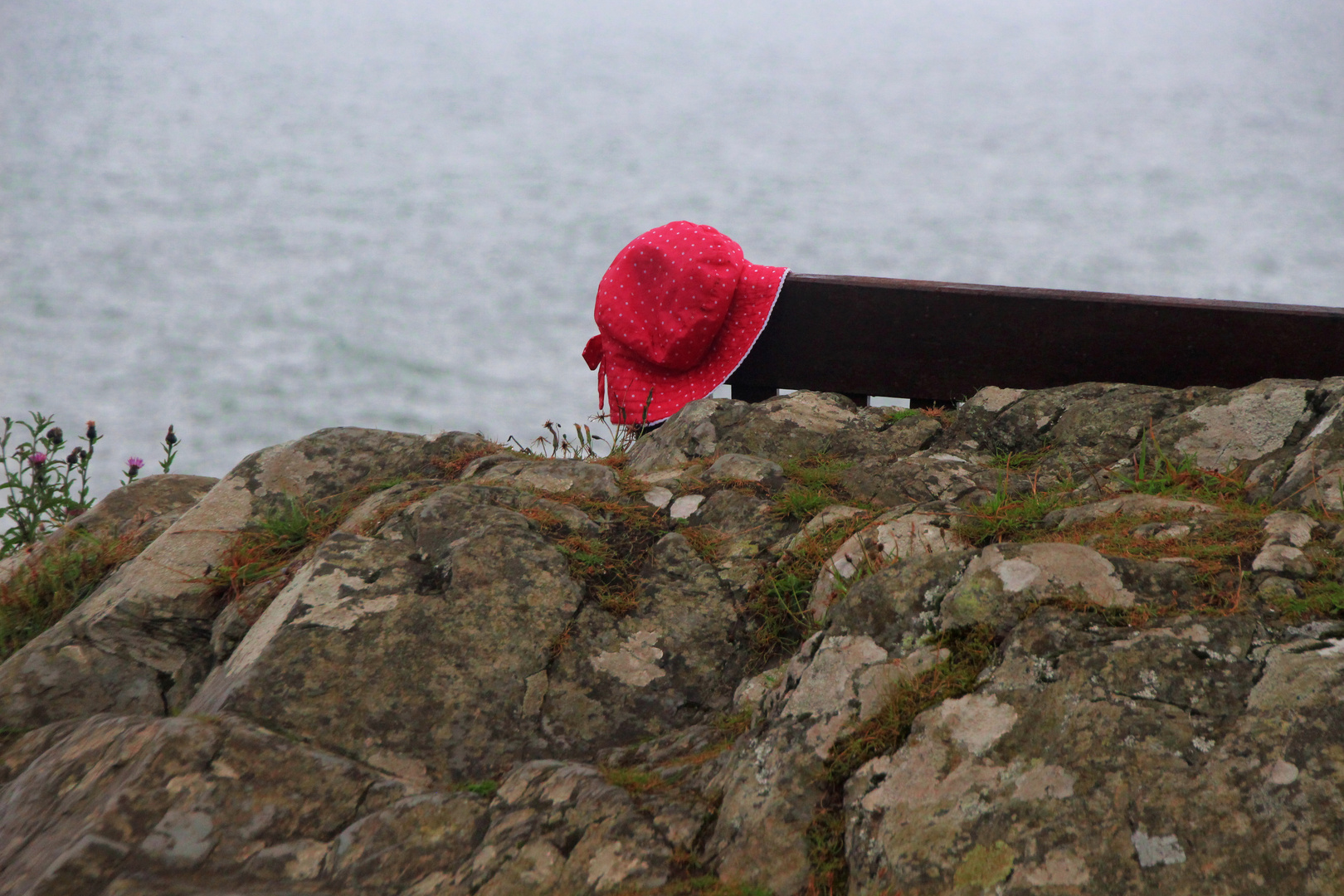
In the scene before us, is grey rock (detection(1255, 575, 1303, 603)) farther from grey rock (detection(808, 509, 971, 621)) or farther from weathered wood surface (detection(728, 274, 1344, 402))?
weathered wood surface (detection(728, 274, 1344, 402))

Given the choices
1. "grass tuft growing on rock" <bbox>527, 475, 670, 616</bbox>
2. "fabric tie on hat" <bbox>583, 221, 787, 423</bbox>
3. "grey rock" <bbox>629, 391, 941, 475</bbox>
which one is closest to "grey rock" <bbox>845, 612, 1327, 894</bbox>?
"grass tuft growing on rock" <bbox>527, 475, 670, 616</bbox>

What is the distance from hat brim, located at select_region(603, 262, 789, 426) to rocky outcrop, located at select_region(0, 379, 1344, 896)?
51.1 inches

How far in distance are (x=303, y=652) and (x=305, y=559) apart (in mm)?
461

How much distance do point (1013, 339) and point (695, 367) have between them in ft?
4.04

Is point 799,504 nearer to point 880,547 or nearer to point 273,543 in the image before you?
point 880,547

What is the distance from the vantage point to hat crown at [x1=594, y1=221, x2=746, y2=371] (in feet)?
12.5

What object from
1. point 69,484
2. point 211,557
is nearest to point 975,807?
point 211,557

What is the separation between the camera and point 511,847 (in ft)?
4.72

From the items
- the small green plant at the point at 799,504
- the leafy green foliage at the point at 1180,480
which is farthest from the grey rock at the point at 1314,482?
the small green plant at the point at 799,504

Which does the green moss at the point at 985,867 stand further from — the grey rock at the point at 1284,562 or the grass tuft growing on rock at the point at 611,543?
the grass tuft growing on rock at the point at 611,543

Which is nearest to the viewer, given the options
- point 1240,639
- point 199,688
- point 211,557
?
point 1240,639

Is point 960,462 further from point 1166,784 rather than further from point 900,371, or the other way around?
point 1166,784

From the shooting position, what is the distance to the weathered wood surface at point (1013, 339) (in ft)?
10.6

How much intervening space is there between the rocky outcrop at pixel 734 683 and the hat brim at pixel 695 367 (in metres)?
1.30
